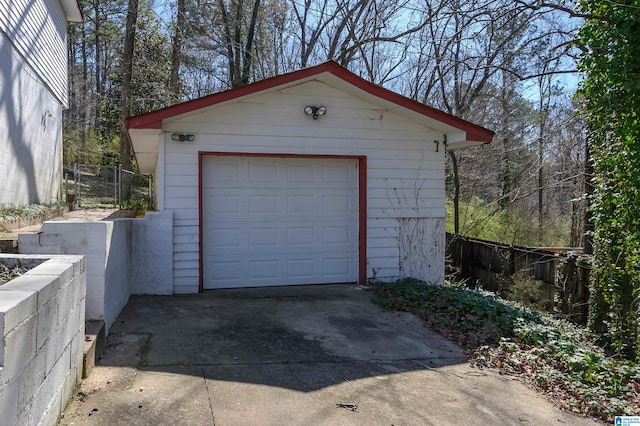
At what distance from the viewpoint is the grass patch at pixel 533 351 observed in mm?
4027

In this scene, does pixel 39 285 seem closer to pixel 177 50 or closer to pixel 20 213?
pixel 20 213

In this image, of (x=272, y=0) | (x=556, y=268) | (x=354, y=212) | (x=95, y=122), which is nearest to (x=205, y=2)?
(x=272, y=0)

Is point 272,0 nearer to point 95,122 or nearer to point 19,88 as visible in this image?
point 19,88

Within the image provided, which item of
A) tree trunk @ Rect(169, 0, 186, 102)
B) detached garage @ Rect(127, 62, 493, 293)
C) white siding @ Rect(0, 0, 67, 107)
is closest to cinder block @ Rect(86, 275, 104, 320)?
detached garage @ Rect(127, 62, 493, 293)

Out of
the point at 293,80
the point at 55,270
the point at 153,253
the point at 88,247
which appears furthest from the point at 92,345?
the point at 293,80

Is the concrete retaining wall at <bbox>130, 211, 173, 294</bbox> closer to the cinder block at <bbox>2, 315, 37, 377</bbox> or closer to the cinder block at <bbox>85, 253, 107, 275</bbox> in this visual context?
the cinder block at <bbox>85, 253, 107, 275</bbox>

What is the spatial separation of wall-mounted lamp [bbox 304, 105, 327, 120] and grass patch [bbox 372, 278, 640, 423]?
9.86ft

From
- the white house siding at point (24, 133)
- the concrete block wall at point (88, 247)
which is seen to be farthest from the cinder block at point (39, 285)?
the white house siding at point (24, 133)

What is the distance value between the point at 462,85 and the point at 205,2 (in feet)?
33.4

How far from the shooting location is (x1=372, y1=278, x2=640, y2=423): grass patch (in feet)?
13.2

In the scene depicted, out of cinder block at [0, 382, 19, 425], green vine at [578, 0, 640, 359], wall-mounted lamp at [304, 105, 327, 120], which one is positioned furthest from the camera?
wall-mounted lamp at [304, 105, 327, 120]

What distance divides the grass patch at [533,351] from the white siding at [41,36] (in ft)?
26.3

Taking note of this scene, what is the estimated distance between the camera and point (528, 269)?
29.4 feet

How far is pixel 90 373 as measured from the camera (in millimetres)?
3688
